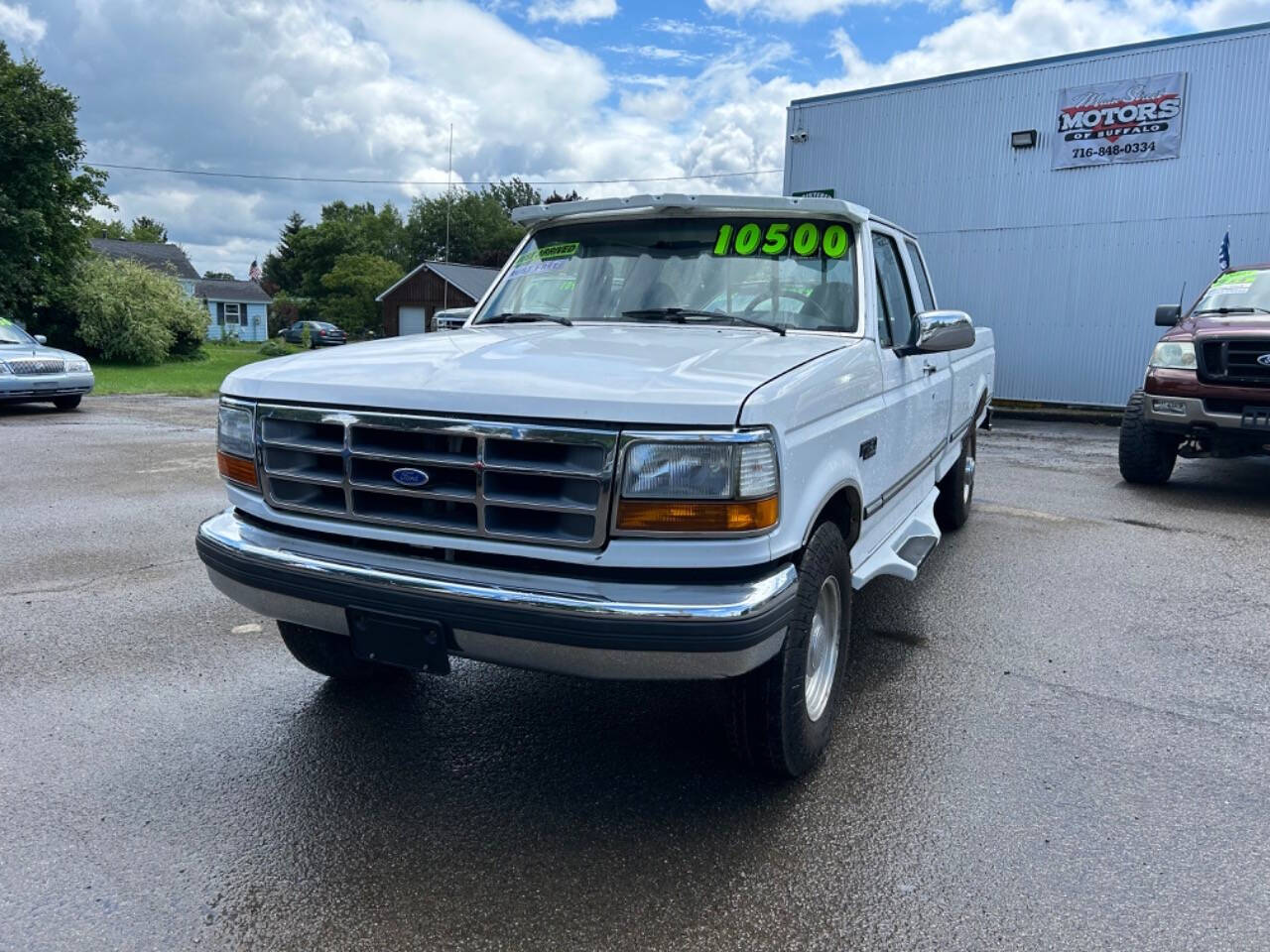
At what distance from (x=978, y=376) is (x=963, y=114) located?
1227 cm

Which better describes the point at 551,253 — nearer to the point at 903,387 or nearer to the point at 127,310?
the point at 903,387

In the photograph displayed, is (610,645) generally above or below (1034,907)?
above

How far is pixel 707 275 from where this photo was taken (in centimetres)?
381

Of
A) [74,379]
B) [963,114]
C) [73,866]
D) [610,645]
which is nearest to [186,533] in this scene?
[73,866]

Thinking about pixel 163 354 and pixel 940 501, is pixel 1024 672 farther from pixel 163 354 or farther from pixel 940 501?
pixel 163 354

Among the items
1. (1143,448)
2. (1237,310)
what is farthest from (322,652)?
(1237,310)

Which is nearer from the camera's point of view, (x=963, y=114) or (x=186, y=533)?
(x=186, y=533)

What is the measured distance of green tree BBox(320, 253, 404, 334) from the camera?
55.2m

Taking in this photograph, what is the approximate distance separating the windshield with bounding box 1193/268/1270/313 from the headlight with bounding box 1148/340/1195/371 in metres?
0.63

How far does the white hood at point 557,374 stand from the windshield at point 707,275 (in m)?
0.22

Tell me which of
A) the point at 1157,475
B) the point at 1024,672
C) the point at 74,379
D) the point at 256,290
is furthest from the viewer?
the point at 256,290

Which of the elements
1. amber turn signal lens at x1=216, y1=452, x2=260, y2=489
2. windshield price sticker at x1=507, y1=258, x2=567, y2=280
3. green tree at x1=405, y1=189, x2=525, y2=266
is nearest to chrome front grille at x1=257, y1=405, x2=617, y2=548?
amber turn signal lens at x1=216, y1=452, x2=260, y2=489

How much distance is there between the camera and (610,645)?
2.38m

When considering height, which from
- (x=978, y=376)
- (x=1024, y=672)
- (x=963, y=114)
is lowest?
(x=1024, y=672)
